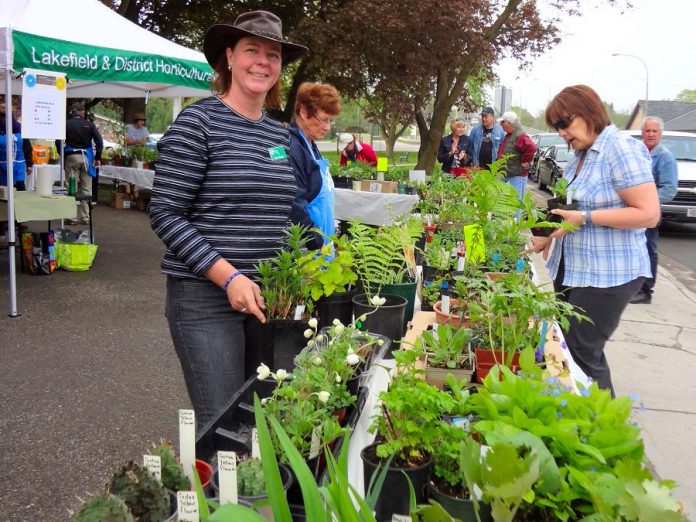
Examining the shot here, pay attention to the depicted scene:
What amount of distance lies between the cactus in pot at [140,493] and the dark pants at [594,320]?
80.2 inches

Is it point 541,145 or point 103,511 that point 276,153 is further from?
point 541,145

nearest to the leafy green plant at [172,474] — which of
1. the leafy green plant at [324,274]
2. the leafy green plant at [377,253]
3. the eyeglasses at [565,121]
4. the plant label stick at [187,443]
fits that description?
the plant label stick at [187,443]

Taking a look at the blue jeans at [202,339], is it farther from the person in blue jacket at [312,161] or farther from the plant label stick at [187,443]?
the person in blue jacket at [312,161]

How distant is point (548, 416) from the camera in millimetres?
1139

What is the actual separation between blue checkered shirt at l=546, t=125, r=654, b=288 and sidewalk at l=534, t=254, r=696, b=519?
545 millimetres

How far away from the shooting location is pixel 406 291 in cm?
275

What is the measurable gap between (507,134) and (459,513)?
8732 mm

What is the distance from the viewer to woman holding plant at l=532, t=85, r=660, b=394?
8.54ft

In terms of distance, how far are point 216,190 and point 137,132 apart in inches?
501

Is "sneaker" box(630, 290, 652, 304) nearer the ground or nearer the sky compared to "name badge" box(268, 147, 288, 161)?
nearer the ground

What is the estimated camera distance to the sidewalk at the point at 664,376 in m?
3.38

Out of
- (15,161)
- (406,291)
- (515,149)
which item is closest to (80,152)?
(15,161)

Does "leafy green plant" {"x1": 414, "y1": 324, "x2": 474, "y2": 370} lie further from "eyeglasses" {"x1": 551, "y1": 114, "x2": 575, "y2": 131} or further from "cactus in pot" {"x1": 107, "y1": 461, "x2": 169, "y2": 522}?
"eyeglasses" {"x1": 551, "y1": 114, "x2": 575, "y2": 131}

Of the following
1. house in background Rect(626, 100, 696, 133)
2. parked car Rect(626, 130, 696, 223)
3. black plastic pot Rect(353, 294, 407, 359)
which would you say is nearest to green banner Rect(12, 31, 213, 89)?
black plastic pot Rect(353, 294, 407, 359)
